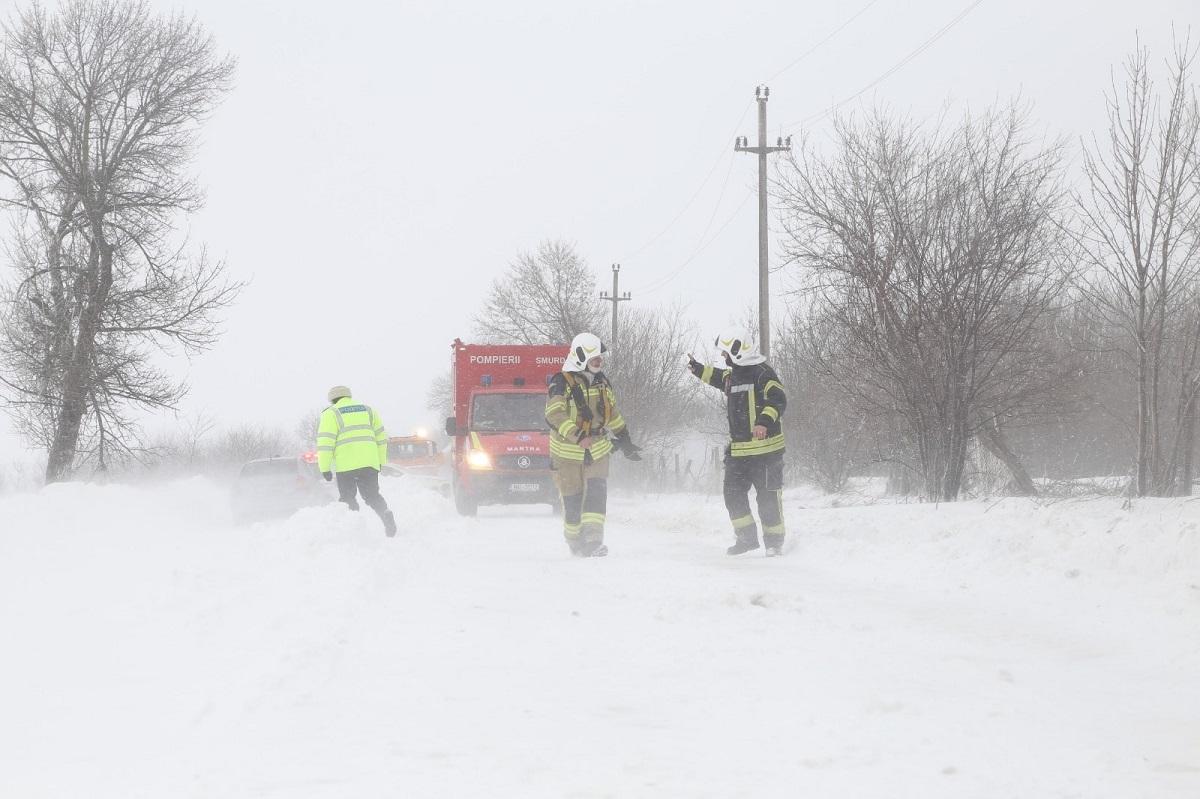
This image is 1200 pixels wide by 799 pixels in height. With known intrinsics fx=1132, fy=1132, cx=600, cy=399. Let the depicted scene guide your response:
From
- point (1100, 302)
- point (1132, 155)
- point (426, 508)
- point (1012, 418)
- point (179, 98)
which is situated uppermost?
point (179, 98)

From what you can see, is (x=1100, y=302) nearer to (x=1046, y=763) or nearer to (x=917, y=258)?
(x=917, y=258)

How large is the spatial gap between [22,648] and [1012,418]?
13.9m

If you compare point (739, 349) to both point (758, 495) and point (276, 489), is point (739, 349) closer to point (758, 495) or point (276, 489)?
point (758, 495)

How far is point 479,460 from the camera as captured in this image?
18.3 m

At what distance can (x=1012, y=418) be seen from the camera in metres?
16.0

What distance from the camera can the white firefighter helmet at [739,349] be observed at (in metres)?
10.1

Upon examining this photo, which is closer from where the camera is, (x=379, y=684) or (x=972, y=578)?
(x=379, y=684)

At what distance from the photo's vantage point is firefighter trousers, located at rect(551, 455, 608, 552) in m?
10.1

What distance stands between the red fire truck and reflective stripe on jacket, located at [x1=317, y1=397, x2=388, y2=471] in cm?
543

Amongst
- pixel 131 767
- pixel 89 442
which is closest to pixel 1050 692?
pixel 131 767

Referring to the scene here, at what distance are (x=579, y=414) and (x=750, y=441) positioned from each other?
5.12ft

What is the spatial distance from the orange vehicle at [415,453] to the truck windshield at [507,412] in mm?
11031

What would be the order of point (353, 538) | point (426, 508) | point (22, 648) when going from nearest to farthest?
point (22, 648) → point (353, 538) → point (426, 508)

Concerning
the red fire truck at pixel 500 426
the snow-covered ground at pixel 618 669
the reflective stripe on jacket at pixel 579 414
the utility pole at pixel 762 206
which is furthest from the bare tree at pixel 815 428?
the snow-covered ground at pixel 618 669
